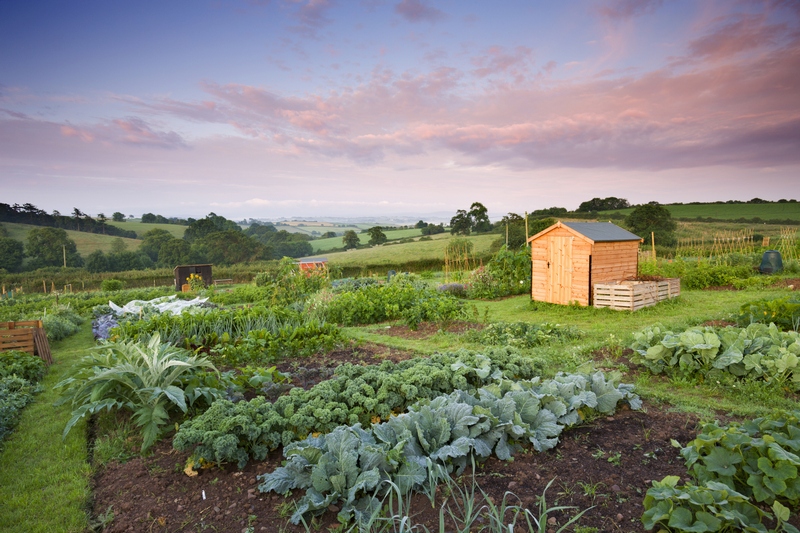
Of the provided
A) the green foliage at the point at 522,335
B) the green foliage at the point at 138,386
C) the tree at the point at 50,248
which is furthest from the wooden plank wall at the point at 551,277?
the tree at the point at 50,248

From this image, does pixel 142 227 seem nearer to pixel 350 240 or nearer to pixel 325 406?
pixel 350 240

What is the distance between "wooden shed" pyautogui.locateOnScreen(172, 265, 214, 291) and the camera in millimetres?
21203

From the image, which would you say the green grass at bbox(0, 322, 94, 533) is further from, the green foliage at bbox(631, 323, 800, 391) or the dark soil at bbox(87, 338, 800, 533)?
Result: the green foliage at bbox(631, 323, 800, 391)

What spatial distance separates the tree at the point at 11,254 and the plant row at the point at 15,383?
35.4 meters

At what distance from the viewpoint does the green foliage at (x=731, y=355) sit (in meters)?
4.53

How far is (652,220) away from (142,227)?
55884 millimetres

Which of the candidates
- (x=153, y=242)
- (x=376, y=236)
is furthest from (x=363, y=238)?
(x=153, y=242)

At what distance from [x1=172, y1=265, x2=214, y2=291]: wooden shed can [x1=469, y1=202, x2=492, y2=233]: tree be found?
29.3 m

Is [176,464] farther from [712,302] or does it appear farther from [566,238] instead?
[712,302]

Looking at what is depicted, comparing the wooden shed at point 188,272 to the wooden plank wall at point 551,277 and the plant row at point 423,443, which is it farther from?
the plant row at point 423,443

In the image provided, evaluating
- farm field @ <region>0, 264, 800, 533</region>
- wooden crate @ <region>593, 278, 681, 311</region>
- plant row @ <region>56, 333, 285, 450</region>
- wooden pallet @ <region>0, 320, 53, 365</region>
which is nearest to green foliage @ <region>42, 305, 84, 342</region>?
wooden pallet @ <region>0, 320, 53, 365</region>

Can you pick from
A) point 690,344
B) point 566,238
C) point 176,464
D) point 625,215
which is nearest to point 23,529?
point 176,464

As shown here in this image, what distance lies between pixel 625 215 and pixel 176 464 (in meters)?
42.0

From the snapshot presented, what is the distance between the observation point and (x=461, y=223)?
Result: 45938 millimetres
